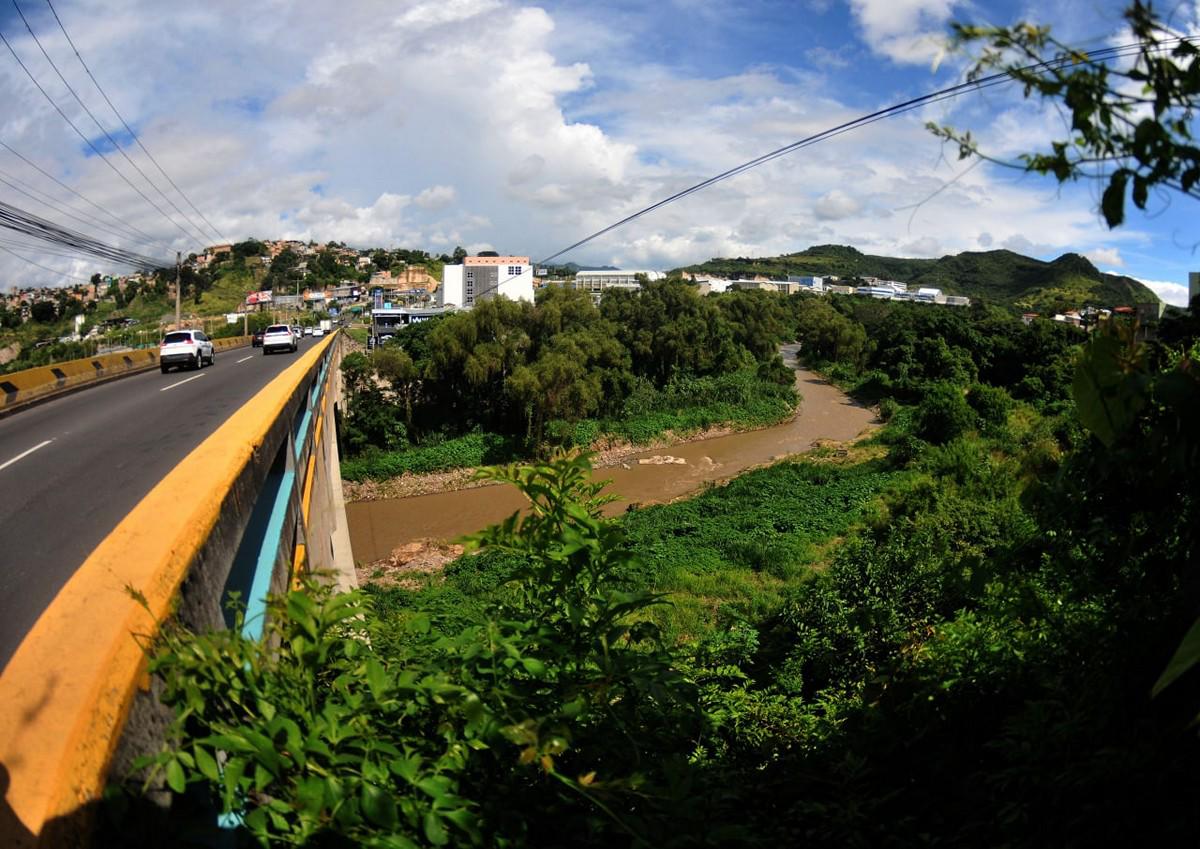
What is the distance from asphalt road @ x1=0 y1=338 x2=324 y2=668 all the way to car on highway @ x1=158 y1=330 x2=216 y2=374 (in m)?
4.81

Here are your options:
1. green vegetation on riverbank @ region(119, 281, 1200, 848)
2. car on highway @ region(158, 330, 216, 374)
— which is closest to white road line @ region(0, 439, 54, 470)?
green vegetation on riverbank @ region(119, 281, 1200, 848)

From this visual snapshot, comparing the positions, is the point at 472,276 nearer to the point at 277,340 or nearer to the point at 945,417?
the point at 277,340

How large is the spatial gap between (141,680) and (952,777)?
3475mm

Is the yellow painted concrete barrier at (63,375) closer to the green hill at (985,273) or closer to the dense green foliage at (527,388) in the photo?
the dense green foliage at (527,388)

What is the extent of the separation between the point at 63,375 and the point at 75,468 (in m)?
11.0

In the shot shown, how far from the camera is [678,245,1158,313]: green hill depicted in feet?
249

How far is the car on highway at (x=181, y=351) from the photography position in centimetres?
1900

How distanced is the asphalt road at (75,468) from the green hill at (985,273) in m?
28.3

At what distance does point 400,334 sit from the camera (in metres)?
39.6

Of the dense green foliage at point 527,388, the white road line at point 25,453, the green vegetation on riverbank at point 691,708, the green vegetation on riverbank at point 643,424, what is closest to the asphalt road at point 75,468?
the white road line at point 25,453

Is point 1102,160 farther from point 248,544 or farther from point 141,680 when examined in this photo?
point 248,544

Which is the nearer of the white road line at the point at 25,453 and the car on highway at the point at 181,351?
the white road line at the point at 25,453

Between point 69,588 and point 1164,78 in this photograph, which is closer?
point 1164,78

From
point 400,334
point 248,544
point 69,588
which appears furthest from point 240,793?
point 400,334
